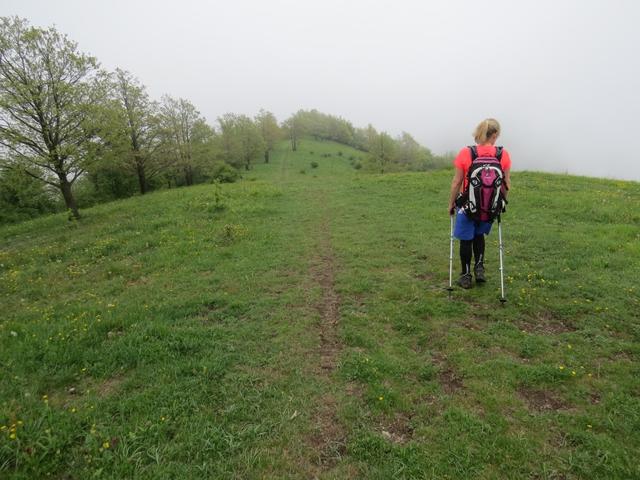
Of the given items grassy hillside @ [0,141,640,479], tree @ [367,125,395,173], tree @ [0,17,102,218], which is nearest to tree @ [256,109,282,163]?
tree @ [367,125,395,173]

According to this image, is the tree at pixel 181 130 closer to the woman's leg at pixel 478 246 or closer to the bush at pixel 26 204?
the bush at pixel 26 204

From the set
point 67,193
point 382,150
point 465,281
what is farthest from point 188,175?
point 465,281

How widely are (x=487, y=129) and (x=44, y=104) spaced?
21.9 metres

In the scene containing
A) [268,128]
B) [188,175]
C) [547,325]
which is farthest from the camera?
[268,128]

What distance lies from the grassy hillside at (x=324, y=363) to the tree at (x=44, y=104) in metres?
9.42

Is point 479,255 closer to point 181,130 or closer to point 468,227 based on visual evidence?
point 468,227

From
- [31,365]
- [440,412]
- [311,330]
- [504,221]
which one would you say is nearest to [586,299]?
[440,412]

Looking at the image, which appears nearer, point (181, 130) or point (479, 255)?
point (479, 255)

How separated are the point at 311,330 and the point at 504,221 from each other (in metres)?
11.5

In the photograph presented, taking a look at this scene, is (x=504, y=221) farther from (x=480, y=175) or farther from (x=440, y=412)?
(x=440, y=412)

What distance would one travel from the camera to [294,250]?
12.2m

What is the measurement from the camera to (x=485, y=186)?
271 inches

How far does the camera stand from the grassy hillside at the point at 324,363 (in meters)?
3.87

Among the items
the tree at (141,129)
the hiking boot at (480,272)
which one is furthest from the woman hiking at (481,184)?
the tree at (141,129)
